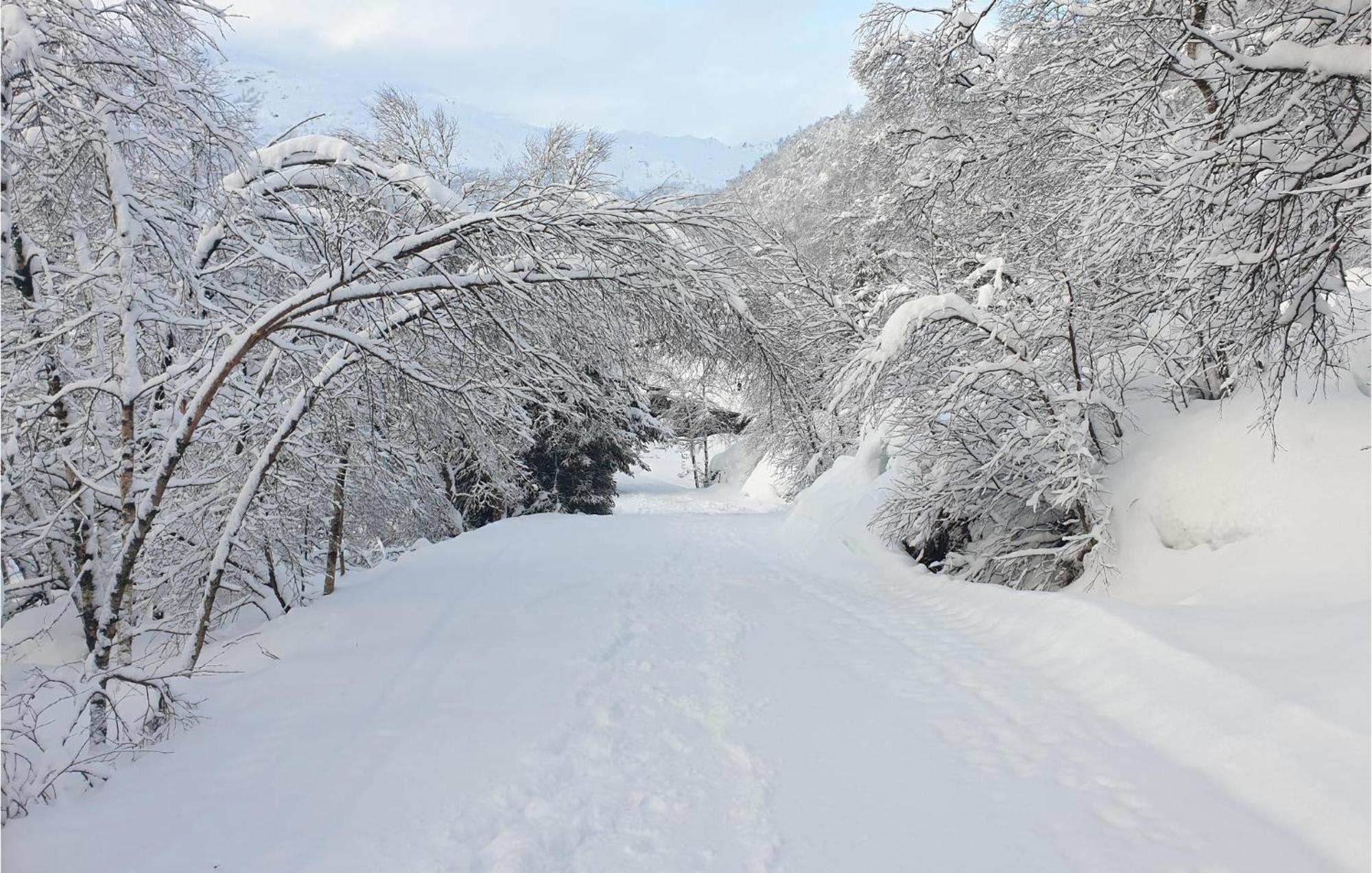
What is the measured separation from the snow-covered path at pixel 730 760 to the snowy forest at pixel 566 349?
58 millimetres

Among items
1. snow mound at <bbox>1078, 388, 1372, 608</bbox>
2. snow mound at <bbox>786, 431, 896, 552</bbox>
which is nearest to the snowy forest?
snow mound at <bbox>1078, 388, 1372, 608</bbox>

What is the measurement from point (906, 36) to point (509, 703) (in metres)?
9.42

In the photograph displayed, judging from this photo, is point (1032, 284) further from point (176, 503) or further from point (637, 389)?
point (176, 503)

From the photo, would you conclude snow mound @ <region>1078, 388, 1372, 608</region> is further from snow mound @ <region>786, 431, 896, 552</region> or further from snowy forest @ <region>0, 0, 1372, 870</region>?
snow mound @ <region>786, 431, 896, 552</region>

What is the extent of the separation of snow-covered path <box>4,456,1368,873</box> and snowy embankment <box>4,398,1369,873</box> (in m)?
0.02

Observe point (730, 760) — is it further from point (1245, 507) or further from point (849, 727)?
point (1245, 507)

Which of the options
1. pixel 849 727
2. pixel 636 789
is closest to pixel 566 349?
pixel 636 789

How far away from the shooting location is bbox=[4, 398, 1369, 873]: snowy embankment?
2.80m

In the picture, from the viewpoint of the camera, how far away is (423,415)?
511cm

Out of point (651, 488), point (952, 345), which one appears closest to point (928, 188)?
point (952, 345)

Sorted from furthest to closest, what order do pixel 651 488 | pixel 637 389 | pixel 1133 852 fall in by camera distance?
pixel 651 488
pixel 637 389
pixel 1133 852

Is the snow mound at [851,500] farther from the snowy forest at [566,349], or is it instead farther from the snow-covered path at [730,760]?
the snow-covered path at [730,760]

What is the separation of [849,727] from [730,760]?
2.77ft

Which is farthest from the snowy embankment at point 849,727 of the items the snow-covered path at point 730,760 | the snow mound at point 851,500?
the snow mound at point 851,500
